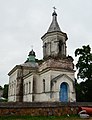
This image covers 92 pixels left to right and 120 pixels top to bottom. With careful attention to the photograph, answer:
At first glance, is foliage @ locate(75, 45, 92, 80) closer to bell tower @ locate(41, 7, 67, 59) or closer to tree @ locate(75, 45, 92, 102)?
tree @ locate(75, 45, 92, 102)

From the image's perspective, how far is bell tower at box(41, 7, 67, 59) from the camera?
77.2 ft

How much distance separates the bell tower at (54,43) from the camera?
2352 cm

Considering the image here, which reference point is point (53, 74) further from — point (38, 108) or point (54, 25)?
point (38, 108)

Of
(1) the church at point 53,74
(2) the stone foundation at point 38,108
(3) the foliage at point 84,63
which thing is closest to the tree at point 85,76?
(3) the foliage at point 84,63

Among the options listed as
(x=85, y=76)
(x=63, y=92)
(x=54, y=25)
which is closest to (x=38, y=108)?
(x=63, y=92)

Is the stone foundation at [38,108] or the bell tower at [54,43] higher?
the bell tower at [54,43]

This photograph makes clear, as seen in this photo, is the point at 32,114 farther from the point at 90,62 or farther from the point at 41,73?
the point at 90,62

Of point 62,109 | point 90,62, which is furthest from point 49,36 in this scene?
point 62,109

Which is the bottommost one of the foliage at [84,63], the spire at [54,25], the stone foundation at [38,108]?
the stone foundation at [38,108]

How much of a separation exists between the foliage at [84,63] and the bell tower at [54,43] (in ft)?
21.1

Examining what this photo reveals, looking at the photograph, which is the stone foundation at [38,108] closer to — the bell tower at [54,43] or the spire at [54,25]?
the bell tower at [54,43]

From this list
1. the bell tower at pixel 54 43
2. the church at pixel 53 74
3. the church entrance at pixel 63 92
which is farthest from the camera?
the bell tower at pixel 54 43

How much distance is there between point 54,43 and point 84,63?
7.92 metres

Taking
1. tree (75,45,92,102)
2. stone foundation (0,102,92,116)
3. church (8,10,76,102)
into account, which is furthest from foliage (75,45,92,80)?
stone foundation (0,102,92,116)
